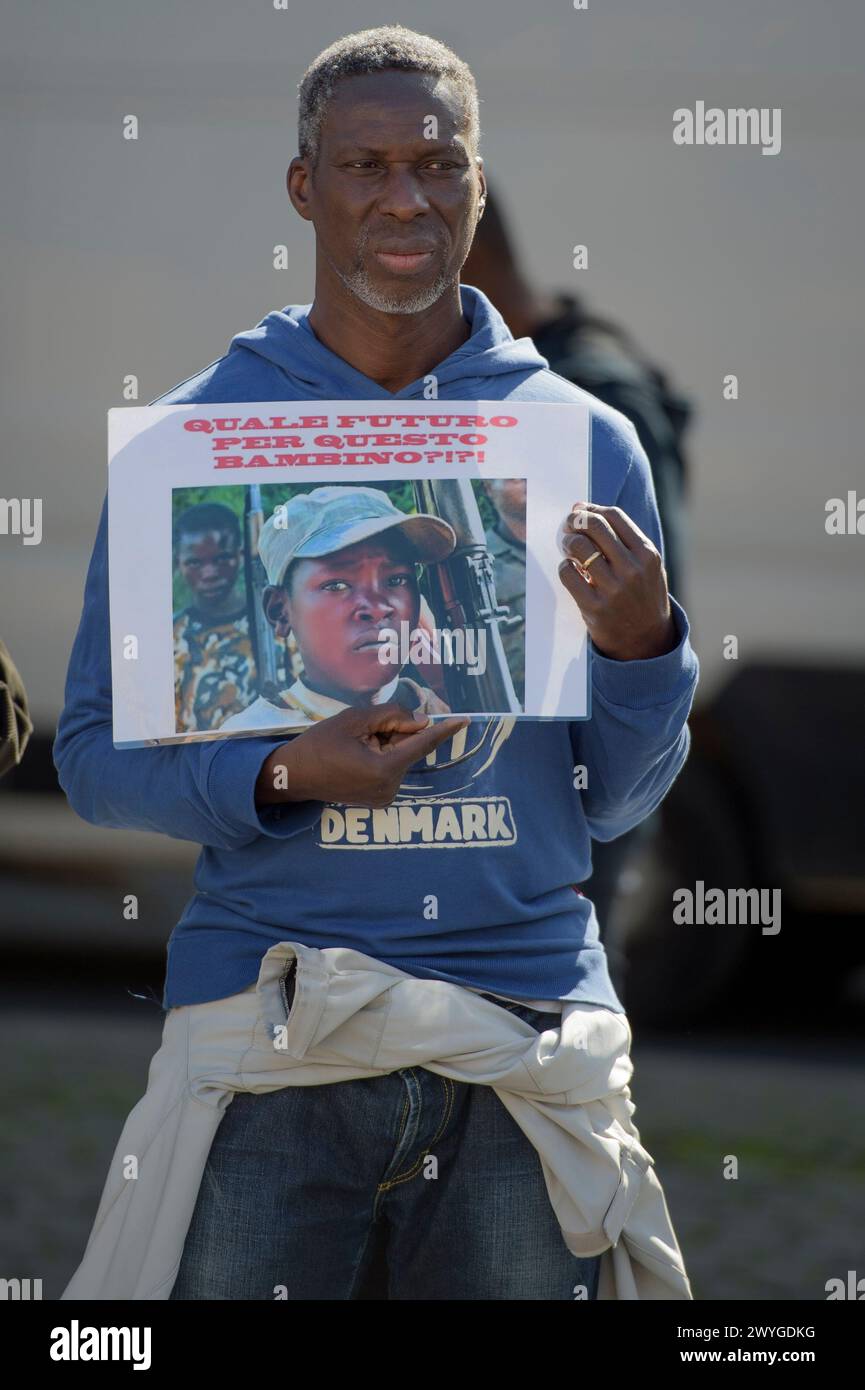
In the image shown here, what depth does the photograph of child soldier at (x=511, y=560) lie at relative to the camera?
6.89 ft

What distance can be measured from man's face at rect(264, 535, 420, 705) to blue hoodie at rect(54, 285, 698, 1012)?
10cm

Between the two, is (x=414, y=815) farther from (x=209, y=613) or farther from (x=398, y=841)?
(x=209, y=613)

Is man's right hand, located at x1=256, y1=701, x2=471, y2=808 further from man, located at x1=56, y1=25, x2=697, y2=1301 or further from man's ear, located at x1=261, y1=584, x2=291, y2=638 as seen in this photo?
man's ear, located at x1=261, y1=584, x2=291, y2=638

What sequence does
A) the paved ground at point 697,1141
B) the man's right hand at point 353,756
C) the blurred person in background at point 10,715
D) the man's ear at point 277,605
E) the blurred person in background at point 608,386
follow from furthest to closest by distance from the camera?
the paved ground at point 697,1141
the blurred person in background at point 608,386
the blurred person in background at point 10,715
the man's ear at point 277,605
the man's right hand at point 353,756

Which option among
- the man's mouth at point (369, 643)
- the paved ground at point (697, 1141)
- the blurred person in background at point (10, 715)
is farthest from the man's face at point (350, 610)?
the paved ground at point (697, 1141)

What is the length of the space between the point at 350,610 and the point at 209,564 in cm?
15

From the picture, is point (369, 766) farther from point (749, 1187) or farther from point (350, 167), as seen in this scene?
point (749, 1187)

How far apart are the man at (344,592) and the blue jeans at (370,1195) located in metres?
0.36

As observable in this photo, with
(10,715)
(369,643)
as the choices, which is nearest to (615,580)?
(369,643)

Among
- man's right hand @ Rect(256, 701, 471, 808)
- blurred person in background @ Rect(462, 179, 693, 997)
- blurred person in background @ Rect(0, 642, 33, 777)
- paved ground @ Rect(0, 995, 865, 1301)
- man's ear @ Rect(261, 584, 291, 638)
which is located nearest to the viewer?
man's right hand @ Rect(256, 701, 471, 808)

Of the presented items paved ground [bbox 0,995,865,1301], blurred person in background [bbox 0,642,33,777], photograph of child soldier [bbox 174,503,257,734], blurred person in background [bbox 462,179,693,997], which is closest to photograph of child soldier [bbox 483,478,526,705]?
photograph of child soldier [bbox 174,503,257,734]

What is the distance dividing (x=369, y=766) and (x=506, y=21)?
12.2 feet

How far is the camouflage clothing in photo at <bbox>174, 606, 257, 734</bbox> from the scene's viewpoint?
2.08 meters

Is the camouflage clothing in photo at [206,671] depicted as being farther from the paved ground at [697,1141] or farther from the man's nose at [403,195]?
the paved ground at [697,1141]
